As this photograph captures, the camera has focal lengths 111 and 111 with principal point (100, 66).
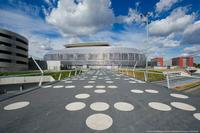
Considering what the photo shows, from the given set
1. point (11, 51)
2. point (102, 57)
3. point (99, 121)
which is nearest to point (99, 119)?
point (99, 121)

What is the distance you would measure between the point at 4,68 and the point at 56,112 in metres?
52.1

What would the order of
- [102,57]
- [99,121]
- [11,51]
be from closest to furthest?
[99,121] < [11,51] < [102,57]

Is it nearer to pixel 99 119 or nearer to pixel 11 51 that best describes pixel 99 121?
pixel 99 119

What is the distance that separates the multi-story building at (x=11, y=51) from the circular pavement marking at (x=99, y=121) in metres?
51.5

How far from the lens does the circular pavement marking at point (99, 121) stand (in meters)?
2.53

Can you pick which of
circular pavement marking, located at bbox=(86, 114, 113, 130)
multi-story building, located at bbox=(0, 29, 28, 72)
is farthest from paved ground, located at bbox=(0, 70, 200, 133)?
multi-story building, located at bbox=(0, 29, 28, 72)

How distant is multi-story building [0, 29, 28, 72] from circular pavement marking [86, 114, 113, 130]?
51.5 meters

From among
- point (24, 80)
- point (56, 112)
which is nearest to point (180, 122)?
point (56, 112)

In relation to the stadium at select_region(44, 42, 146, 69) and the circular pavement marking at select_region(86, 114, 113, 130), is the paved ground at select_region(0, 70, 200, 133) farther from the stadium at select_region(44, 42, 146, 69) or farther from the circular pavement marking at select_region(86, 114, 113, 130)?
the stadium at select_region(44, 42, 146, 69)

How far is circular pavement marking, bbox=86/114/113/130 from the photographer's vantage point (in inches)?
99.7

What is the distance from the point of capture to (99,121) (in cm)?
278

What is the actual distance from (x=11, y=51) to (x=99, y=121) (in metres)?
56.7

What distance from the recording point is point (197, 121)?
2775 mm

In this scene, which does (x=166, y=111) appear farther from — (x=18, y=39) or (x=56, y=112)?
(x=18, y=39)
